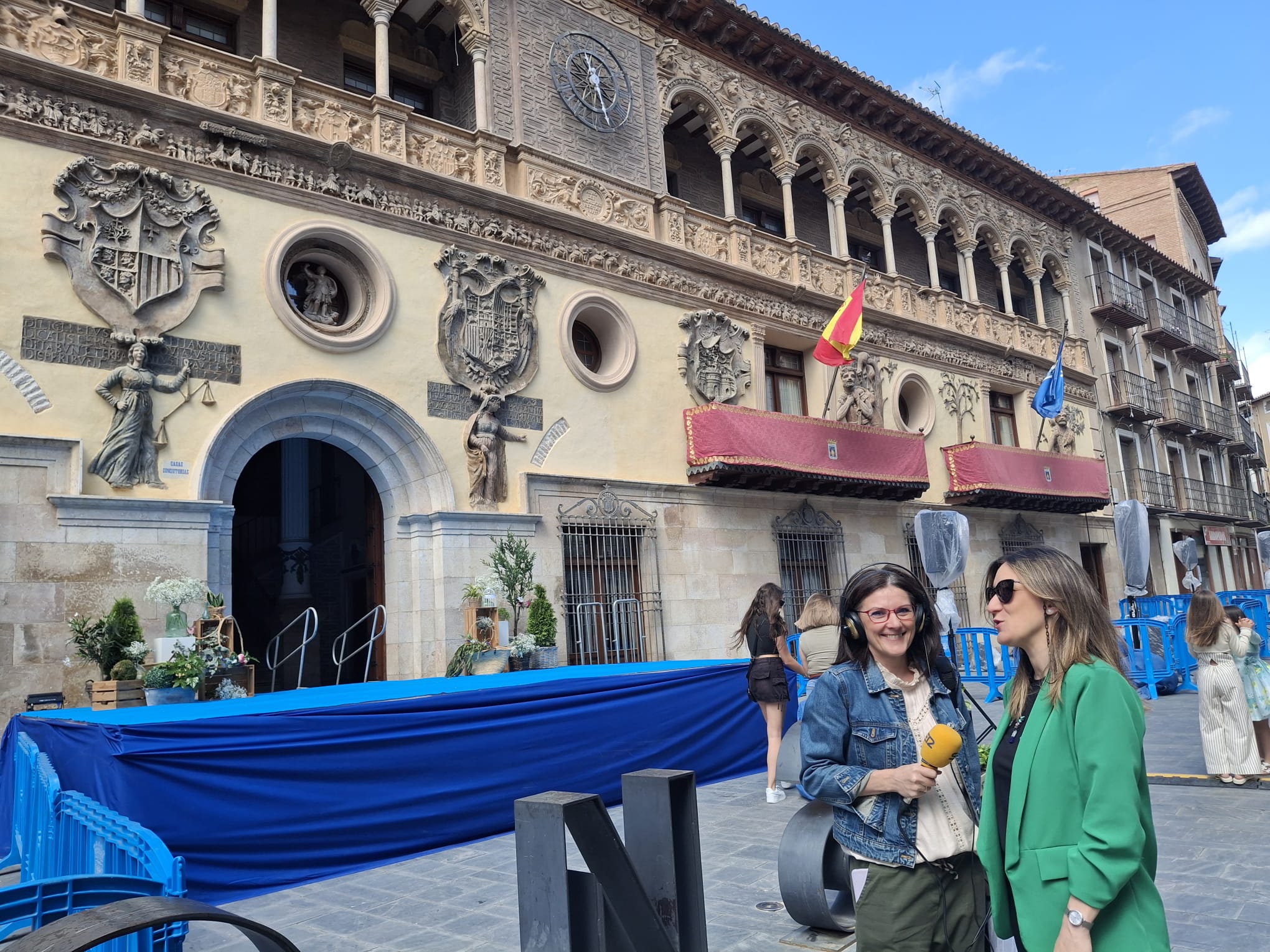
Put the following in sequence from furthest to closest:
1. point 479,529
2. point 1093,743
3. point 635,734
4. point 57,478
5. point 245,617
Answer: point 245,617, point 479,529, point 57,478, point 635,734, point 1093,743

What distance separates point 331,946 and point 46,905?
2.11 meters

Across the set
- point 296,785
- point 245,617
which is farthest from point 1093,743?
point 245,617

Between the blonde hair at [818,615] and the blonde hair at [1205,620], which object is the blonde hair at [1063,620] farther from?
the blonde hair at [1205,620]

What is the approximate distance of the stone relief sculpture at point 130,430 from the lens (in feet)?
29.9

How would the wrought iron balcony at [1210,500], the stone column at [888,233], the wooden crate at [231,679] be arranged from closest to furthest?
the wooden crate at [231,679] → the stone column at [888,233] → the wrought iron balcony at [1210,500]


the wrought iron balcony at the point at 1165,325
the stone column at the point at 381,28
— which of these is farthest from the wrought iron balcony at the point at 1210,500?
the stone column at the point at 381,28

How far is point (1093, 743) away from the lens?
2201 millimetres

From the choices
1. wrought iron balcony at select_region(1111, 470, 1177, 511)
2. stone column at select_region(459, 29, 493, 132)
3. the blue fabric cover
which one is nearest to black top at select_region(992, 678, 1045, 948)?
the blue fabric cover

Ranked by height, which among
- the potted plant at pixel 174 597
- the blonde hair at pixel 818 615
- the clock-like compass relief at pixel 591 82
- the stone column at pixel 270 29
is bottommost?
the blonde hair at pixel 818 615

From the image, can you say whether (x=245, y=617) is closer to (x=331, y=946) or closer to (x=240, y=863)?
(x=240, y=863)

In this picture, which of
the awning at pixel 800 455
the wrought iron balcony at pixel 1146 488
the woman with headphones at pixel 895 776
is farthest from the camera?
the wrought iron balcony at pixel 1146 488

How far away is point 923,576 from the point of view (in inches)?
727

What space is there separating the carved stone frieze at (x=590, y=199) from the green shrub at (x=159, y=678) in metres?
8.30

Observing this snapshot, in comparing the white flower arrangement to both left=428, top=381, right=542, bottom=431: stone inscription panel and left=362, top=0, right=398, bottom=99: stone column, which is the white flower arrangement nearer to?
left=428, top=381, right=542, bottom=431: stone inscription panel
